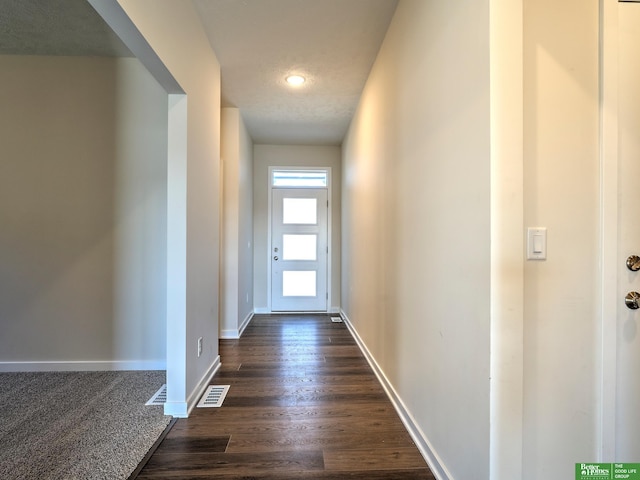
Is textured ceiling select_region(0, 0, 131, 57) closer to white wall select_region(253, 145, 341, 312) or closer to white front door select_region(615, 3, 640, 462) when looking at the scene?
white wall select_region(253, 145, 341, 312)

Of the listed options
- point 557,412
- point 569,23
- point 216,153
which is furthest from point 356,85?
point 557,412

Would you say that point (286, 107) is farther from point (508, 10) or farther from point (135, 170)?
point (508, 10)

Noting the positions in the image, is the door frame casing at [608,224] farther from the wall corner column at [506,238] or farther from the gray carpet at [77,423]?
the gray carpet at [77,423]

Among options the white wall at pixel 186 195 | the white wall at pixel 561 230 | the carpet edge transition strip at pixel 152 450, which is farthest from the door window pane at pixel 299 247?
the white wall at pixel 561 230

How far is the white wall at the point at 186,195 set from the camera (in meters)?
1.72

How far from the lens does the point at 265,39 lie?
2295 millimetres

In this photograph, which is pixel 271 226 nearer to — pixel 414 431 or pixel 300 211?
pixel 300 211

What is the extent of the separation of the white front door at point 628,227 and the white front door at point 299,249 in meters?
3.89

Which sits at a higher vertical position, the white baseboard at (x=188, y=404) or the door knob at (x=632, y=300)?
the door knob at (x=632, y=300)

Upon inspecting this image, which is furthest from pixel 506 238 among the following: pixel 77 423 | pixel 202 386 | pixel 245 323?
pixel 245 323

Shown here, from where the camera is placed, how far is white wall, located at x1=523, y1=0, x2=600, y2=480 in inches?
40.9

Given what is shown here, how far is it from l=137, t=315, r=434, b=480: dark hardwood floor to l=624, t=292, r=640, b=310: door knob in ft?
3.64

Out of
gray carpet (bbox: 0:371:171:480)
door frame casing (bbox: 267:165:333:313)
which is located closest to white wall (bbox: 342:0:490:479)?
gray carpet (bbox: 0:371:171:480)

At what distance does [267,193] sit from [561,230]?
415cm
